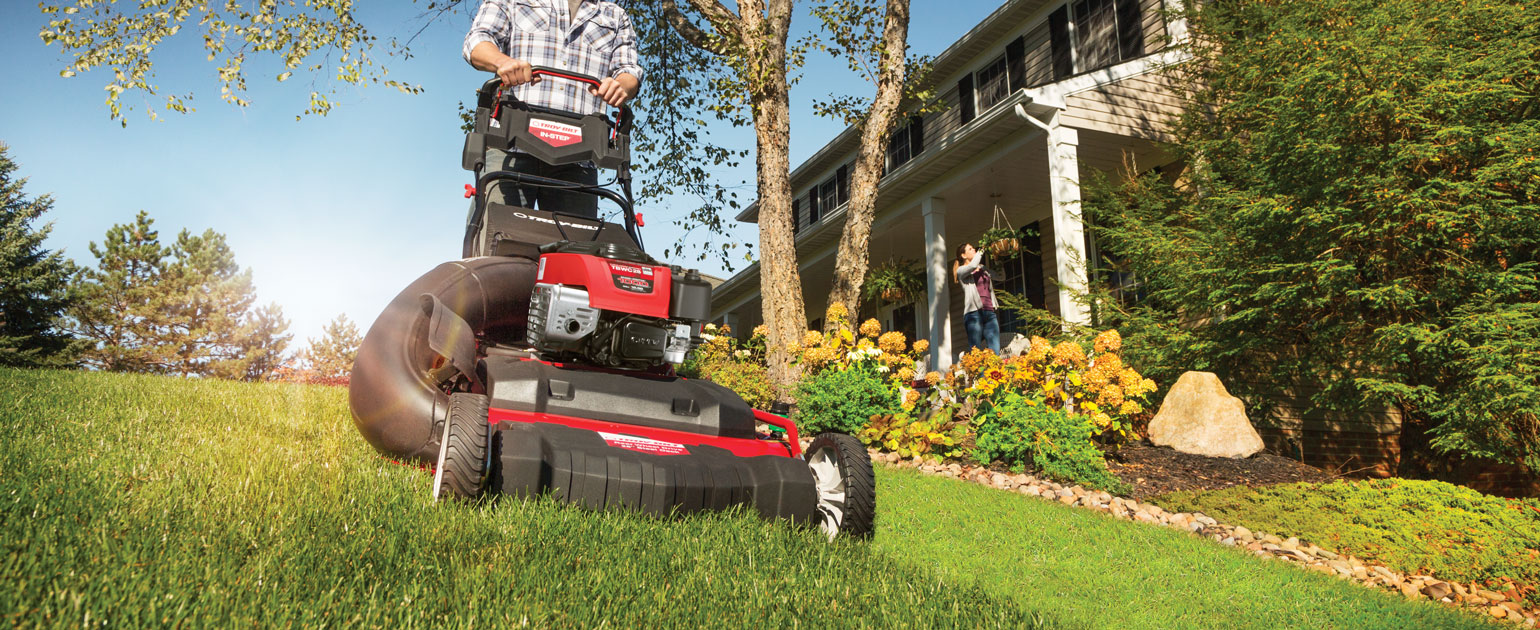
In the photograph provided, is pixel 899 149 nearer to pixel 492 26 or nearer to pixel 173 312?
pixel 492 26

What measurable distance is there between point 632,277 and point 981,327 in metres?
7.60

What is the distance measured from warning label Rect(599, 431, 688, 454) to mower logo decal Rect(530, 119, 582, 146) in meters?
1.87

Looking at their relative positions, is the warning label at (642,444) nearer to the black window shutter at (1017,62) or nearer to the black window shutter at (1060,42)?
the black window shutter at (1060,42)

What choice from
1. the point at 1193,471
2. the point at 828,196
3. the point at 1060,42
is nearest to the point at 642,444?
the point at 1193,471

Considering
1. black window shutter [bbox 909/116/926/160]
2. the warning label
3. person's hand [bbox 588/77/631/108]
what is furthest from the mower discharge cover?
black window shutter [bbox 909/116/926/160]

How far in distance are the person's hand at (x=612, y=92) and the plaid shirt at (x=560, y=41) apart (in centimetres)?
10

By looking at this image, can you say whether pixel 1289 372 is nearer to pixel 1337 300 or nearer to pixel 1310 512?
pixel 1337 300

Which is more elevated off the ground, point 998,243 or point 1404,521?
point 998,243

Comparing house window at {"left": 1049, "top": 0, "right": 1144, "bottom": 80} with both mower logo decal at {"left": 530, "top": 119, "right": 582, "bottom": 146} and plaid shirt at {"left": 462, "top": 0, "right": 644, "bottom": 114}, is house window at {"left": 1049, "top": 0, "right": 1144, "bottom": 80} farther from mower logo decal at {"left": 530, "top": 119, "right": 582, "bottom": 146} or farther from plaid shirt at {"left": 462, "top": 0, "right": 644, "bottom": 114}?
mower logo decal at {"left": 530, "top": 119, "right": 582, "bottom": 146}

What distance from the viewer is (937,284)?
40.6 ft

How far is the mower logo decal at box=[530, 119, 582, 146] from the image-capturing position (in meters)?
4.23

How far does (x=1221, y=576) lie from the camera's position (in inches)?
150

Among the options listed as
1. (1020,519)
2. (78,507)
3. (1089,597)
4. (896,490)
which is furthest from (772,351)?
(78,507)

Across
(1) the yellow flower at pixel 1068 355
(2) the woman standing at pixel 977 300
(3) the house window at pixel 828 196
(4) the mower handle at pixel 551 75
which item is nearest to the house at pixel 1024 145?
(2) the woman standing at pixel 977 300
